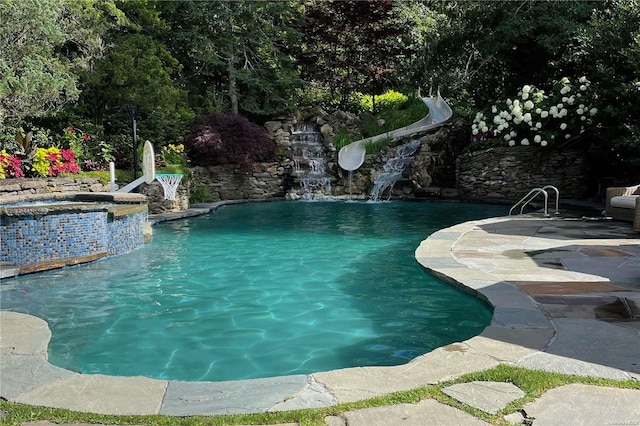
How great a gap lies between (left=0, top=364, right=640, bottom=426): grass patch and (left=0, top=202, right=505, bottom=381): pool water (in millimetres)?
1059

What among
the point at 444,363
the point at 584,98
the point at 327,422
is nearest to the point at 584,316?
the point at 444,363

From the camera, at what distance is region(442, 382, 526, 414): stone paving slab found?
2195mm

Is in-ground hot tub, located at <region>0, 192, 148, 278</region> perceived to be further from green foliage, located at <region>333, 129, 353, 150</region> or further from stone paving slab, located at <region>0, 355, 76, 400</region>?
green foliage, located at <region>333, 129, 353, 150</region>

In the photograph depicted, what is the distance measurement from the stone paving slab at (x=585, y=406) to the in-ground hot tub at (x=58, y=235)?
581cm

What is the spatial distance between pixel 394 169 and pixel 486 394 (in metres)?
13.5

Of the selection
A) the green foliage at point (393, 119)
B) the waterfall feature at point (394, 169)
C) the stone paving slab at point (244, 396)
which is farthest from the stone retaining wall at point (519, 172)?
the stone paving slab at point (244, 396)

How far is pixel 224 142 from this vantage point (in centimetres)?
1464

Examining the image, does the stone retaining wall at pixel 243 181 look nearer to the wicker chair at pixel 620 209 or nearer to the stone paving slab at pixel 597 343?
the wicker chair at pixel 620 209

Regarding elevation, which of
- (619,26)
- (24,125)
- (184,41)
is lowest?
(24,125)

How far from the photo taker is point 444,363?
106 inches

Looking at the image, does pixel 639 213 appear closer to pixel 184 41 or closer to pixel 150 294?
pixel 150 294

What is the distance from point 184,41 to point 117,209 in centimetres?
1192

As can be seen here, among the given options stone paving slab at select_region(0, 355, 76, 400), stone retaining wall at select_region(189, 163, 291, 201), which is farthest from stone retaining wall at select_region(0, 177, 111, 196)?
stone paving slab at select_region(0, 355, 76, 400)

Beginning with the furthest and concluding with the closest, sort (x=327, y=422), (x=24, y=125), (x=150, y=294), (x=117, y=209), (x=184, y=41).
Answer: (x=184, y=41), (x=24, y=125), (x=117, y=209), (x=150, y=294), (x=327, y=422)
